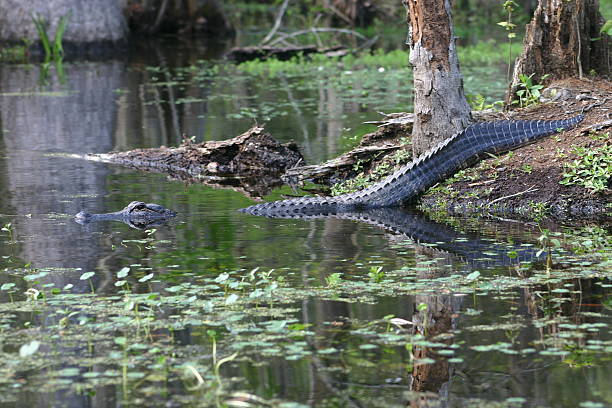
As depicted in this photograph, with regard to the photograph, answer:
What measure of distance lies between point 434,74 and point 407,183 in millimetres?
1066

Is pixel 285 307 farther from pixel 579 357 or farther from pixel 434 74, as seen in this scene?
pixel 434 74

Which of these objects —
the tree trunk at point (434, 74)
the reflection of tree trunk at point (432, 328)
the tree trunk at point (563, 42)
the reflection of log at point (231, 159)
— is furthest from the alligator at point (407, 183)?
the reflection of tree trunk at point (432, 328)

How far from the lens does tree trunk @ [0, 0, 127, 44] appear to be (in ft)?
95.1

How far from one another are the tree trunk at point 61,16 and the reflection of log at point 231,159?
16708 mm

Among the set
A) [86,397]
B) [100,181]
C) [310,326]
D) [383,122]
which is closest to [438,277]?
[310,326]

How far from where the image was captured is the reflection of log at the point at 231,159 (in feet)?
41.4

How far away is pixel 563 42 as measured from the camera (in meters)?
11.9

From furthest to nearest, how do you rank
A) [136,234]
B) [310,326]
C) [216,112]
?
[216,112] < [136,234] < [310,326]

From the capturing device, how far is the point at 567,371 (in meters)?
5.27

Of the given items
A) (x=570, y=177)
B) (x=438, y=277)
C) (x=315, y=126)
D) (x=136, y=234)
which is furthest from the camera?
(x=315, y=126)

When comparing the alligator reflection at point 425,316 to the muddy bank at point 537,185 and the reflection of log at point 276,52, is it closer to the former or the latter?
the muddy bank at point 537,185

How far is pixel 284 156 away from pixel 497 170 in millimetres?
3260

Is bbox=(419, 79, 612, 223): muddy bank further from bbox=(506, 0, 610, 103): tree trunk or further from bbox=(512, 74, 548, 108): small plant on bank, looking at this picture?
bbox=(506, 0, 610, 103): tree trunk

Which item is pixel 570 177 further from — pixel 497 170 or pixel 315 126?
pixel 315 126
